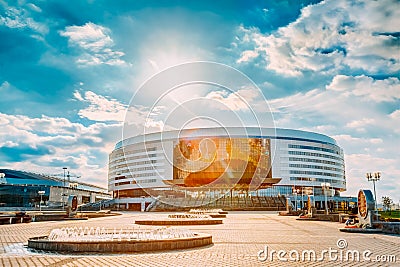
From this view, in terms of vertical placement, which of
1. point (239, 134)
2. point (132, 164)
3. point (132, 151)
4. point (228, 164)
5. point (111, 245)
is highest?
point (239, 134)

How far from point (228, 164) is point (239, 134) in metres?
8.66

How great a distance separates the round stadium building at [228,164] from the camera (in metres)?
102

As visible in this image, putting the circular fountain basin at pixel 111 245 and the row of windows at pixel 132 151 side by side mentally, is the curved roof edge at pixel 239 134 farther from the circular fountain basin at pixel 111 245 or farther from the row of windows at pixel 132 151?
the circular fountain basin at pixel 111 245

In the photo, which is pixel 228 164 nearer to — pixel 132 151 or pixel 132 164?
pixel 132 164

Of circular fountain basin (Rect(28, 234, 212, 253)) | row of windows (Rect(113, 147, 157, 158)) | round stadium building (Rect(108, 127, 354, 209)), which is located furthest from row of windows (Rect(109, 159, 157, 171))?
circular fountain basin (Rect(28, 234, 212, 253))

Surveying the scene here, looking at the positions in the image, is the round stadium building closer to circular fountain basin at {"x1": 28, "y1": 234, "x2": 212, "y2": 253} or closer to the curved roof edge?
the curved roof edge

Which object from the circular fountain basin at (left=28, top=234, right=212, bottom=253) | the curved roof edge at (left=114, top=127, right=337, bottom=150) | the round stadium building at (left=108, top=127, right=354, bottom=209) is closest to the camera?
the circular fountain basin at (left=28, top=234, right=212, bottom=253)

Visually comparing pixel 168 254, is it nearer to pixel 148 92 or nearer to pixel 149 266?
pixel 149 266

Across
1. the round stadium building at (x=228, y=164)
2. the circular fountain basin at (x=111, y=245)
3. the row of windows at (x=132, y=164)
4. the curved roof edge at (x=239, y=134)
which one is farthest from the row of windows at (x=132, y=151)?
the circular fountain basin at (x=111, y=245)

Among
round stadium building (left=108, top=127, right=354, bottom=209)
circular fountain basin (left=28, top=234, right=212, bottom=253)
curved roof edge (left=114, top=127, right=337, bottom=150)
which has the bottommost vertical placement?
circular fountain basin (left=28, top=234, right=212, bottom=253)

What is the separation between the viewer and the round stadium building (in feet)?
335

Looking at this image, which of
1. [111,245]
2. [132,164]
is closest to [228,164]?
[132,164]

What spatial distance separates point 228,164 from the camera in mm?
102938

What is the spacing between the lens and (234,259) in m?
11.1
